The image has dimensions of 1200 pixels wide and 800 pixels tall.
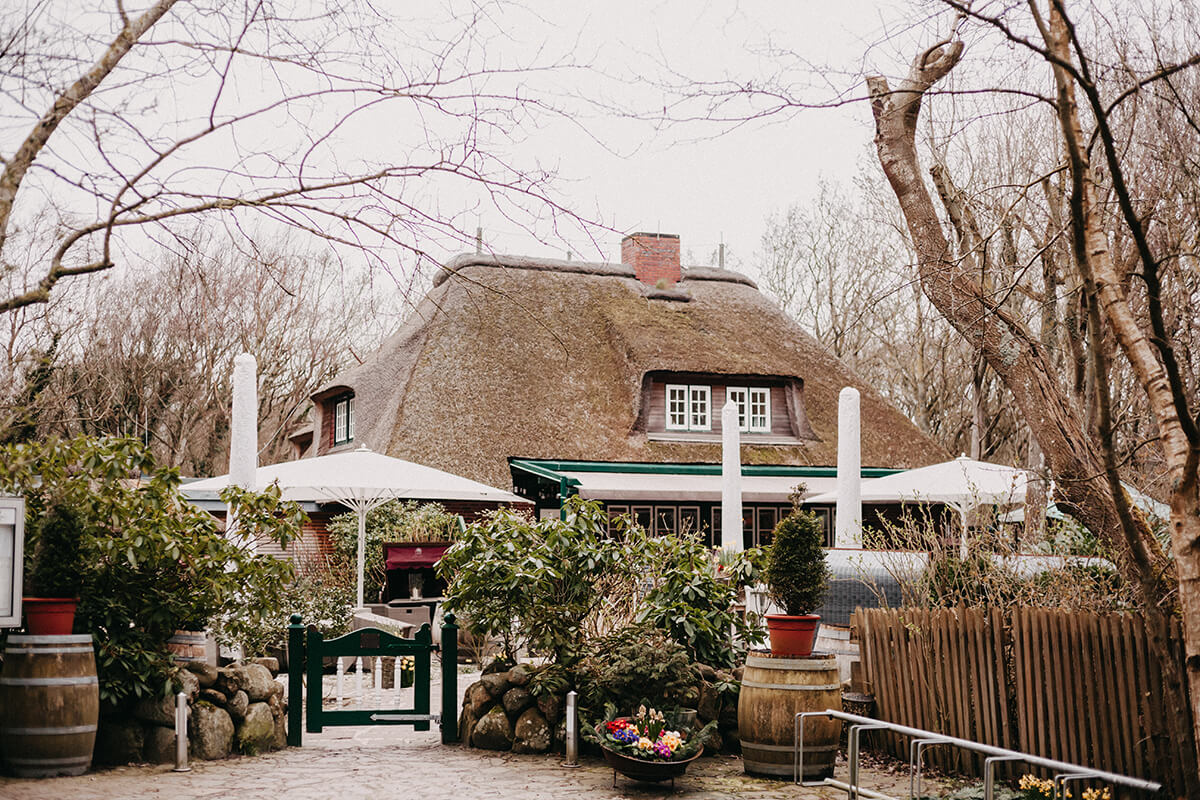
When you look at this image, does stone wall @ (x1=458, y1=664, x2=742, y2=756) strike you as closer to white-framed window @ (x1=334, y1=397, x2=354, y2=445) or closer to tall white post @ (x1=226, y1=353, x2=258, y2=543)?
tall white post @ (x1=226, y1=353, x2=258, y2=543)

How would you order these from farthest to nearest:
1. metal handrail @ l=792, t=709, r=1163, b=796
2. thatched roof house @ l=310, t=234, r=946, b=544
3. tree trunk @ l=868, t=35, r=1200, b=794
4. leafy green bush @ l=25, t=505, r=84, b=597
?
thatched roof house @ l=310, t=234, r=946, b=544 → leafy green bush @ l=25, t=505, r=84, b=597 → tree trunk @ l=868, t=35, r=1200, b=794 → metal handrail @ l=792, t=709, r=1163, b=796

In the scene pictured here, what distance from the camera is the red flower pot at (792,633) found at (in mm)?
7781

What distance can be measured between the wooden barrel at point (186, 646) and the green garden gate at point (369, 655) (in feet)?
2.36

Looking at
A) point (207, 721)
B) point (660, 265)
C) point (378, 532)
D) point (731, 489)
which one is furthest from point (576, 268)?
point (207, 721)

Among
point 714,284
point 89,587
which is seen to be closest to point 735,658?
point 89,587

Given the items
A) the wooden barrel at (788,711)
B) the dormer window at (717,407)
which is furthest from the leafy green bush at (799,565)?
the dormer window at (717,407)

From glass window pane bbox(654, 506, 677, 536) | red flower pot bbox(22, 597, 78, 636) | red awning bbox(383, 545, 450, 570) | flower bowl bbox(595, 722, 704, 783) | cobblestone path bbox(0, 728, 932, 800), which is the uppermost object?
glass window pane bbox(654, 506, 677, 536)

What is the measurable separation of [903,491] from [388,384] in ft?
42.4

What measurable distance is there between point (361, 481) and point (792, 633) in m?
6.81

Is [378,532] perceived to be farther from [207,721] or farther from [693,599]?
[693,599]

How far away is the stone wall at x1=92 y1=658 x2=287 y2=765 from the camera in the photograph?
25.9 ft

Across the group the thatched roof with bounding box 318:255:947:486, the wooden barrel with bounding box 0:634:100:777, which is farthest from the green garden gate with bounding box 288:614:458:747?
the thatched roof with bounding box 318:255:947:486

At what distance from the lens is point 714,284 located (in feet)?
97.1

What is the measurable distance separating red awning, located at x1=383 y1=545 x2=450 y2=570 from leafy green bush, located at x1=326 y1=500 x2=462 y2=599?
6.24ft
